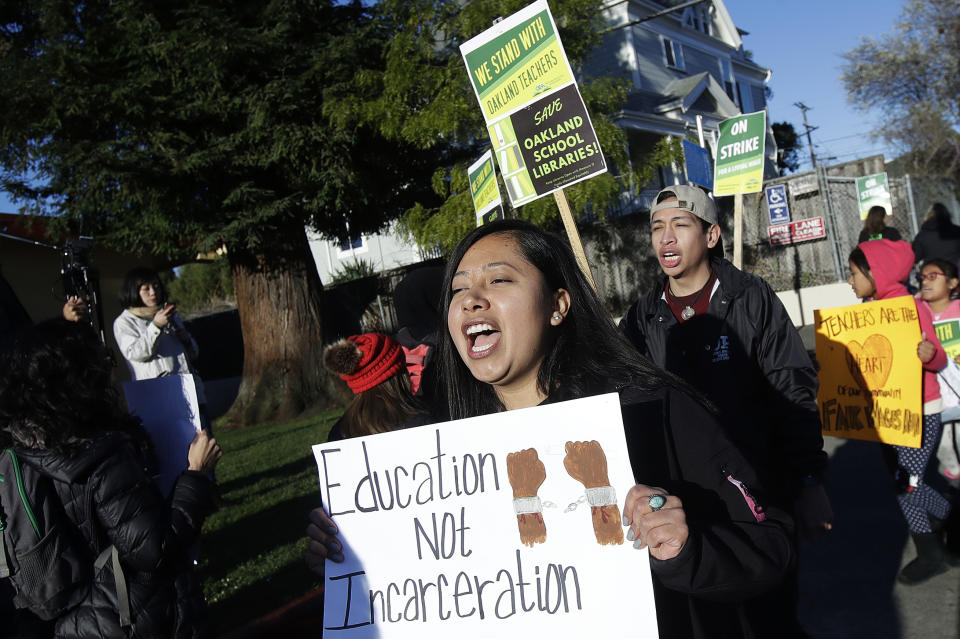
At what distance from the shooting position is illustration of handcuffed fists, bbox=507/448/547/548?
61.2 inches

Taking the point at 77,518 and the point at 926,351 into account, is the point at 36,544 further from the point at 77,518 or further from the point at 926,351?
the point at 926,351

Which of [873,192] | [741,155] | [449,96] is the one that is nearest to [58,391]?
[741,155]

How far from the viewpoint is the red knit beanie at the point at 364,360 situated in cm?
295

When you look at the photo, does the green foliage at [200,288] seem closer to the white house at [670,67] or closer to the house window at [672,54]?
the white house at [670,67]

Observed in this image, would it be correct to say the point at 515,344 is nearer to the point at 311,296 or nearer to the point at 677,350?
the point at 677,350

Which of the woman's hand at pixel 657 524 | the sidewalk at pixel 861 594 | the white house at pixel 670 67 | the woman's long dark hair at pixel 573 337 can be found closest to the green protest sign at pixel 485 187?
the sidewalk at pixel 861 594

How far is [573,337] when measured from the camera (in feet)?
6.31

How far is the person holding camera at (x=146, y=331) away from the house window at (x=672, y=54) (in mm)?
26935

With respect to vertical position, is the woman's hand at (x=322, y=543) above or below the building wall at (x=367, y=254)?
below

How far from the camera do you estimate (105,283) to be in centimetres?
1719

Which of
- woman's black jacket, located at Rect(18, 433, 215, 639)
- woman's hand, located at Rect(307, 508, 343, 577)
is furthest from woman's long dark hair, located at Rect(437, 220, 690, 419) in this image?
woman's black jacket, located at Rect(18, 433, 215, 639)

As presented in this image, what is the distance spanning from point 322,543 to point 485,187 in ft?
17.0

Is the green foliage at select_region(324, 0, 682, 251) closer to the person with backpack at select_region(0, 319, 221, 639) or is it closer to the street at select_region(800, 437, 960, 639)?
the street at select_region(800, 437, 960, 639)

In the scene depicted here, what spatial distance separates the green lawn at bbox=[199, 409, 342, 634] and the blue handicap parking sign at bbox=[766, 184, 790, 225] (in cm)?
1028
